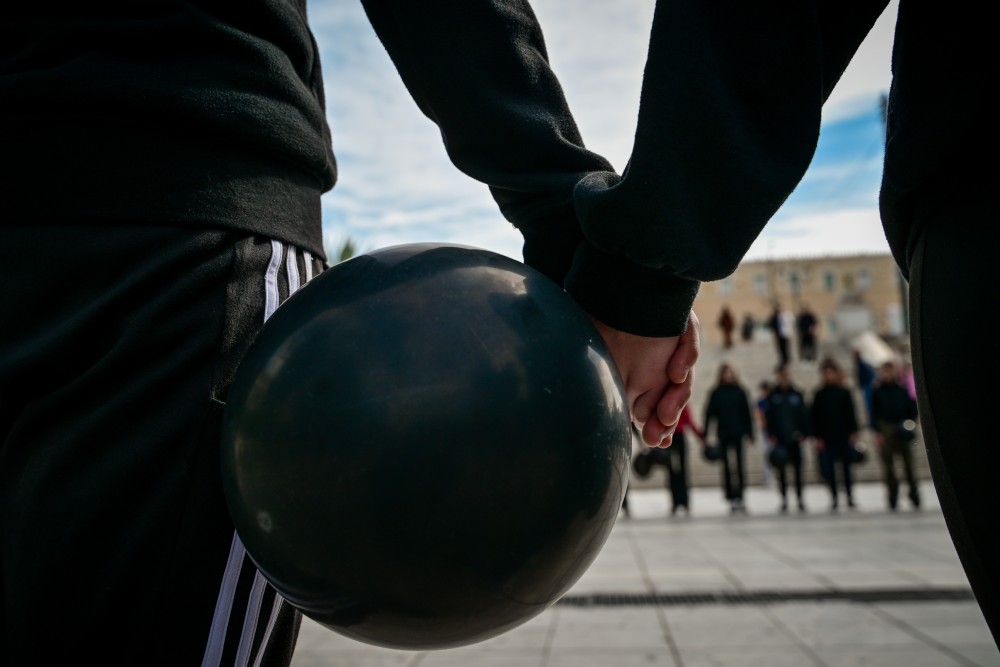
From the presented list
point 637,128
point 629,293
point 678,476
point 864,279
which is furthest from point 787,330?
point 864,279

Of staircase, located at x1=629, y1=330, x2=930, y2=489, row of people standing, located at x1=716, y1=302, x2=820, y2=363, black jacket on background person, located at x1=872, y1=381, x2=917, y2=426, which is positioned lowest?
staircase, located at x1=629, y1=330, x2=930, y2=489

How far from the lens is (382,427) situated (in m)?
1.10

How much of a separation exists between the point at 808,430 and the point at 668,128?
11449 mm

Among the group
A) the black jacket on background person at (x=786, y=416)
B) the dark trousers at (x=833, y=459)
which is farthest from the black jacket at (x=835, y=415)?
the black jacket on background person at (x=786, y=416)

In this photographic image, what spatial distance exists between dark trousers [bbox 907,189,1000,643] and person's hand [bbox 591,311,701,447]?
51cm

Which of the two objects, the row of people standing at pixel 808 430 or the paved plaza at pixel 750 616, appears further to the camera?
the row of people standing at pixel 808 430

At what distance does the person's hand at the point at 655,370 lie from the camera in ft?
5.55

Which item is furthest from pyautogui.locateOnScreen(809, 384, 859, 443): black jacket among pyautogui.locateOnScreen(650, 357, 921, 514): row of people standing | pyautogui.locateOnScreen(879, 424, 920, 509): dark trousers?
pyautogui.locateOnScreen(879, 424, 920, 509): dark trousers

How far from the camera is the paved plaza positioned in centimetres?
374

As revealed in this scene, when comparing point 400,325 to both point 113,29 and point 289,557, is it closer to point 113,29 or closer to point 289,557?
point 289,557

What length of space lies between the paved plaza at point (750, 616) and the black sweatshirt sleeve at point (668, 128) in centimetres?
202

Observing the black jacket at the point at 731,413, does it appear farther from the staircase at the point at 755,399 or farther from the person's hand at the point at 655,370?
the person's hand at the point at 655,370

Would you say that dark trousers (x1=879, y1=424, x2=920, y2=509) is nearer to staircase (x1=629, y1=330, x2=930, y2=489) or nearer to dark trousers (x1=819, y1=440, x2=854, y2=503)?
dark trousers (x1=819, y1=440, x2=854, y2=503)

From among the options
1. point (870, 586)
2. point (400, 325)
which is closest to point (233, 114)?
point (400, 325)
